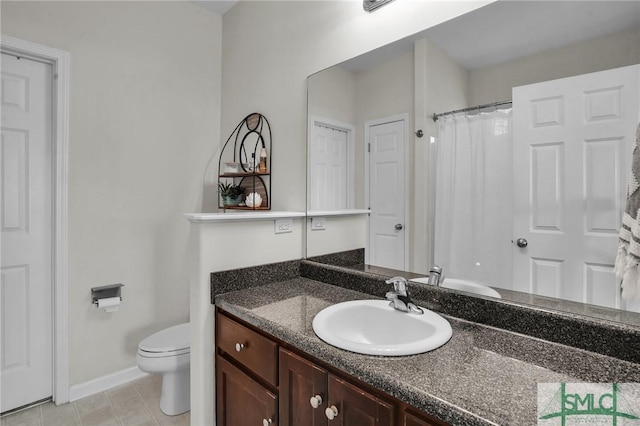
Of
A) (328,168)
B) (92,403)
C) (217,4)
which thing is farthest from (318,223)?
(217,4)

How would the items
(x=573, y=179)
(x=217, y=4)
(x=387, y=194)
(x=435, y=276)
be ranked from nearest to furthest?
1. (x=573, y=179)
2. (x=435, y=276)
3. (x=387, y=194)
4. (x=217, y=4)

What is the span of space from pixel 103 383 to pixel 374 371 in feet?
7.25

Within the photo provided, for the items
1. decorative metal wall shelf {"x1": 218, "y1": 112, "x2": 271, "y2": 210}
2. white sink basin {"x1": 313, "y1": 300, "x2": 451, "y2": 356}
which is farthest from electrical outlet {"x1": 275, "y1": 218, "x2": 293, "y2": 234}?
white sink basin {"x1": 313, "y1": 300, "x2": 451, "y2": 356}

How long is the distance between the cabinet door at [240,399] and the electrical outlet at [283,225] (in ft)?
2.20

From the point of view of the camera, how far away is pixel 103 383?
2.23 meters

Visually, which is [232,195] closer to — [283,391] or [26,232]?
[26,232]

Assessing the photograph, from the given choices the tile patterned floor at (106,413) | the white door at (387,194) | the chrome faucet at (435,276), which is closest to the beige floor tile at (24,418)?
the tile patterned floor at (106,413)

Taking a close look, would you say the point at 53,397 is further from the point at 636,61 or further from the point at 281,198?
the point at 636,61

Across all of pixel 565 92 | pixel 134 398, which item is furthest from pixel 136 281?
pixel 565 92

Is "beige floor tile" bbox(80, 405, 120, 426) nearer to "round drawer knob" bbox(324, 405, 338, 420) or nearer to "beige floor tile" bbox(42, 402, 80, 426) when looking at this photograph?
"beige floor tile" bbox(42, 402, 80, 426)

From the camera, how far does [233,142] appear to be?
261 cm

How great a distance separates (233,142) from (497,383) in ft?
7.63

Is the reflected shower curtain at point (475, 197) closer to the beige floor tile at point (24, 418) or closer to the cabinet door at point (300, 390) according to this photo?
the cabinet door at point (300, 390)

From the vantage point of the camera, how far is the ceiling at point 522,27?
998 millimetres
